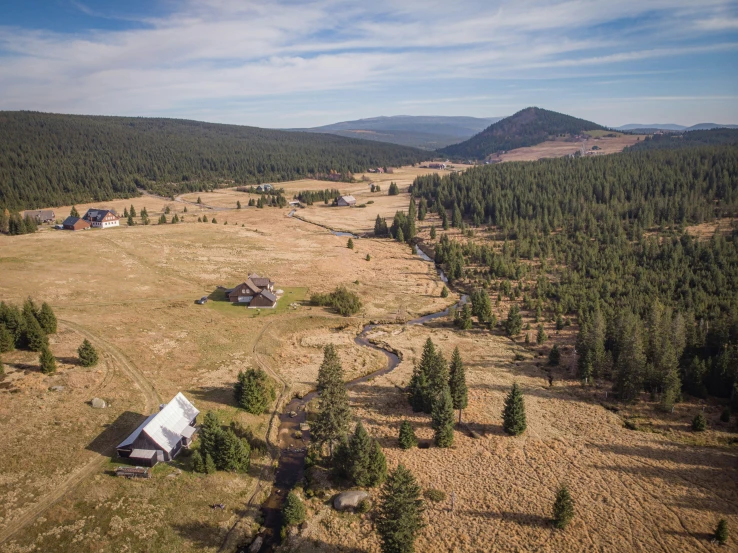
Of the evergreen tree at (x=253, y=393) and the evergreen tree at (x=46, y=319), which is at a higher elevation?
the evergreen tree at (x=46, y=319)

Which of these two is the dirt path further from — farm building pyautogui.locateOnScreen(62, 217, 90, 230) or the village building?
the village building

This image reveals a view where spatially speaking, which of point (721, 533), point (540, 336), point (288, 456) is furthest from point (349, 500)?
point (540, 336)

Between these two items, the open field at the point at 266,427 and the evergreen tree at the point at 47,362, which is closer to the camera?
the open field at the point at 266,427

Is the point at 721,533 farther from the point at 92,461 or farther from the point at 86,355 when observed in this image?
the point at 86,355

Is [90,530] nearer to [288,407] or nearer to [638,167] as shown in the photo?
[288,407]

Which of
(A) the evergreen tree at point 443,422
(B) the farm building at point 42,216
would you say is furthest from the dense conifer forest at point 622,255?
(B) the farm building at point 42,216

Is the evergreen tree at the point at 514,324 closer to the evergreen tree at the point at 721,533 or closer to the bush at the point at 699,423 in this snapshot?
the bush at the point at 699,423
